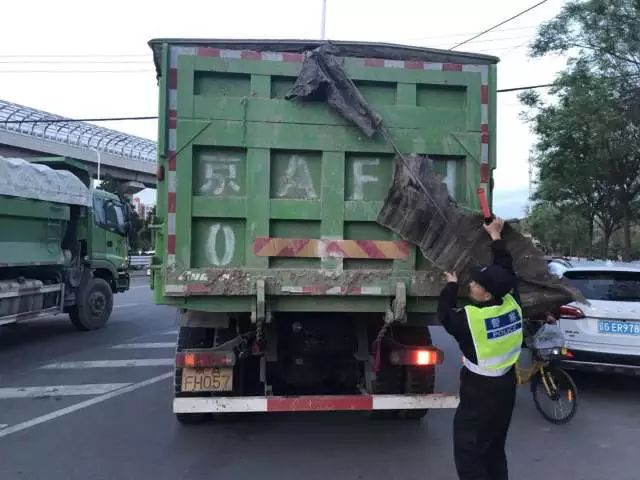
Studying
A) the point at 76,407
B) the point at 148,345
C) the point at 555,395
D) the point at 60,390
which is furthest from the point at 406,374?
the point at 148,345

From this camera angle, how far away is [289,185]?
4293 mm

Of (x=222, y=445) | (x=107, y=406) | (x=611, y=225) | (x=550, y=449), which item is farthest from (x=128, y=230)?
(x=611, y=225)

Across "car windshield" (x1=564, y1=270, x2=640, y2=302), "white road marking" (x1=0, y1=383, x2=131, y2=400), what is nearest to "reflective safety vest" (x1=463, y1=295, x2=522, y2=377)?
"car windshield" (x1=564, y1=270, x2=640, y2=302)

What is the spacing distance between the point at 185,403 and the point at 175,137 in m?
1.88

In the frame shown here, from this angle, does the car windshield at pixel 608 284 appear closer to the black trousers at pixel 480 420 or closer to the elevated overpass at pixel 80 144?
the black trousers at pixel 480 420

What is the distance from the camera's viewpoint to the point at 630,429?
5441 millimetres

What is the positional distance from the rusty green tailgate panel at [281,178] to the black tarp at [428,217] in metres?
0.11

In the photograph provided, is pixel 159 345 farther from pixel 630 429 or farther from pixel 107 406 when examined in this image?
pixel 630 429

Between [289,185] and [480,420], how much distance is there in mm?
2053

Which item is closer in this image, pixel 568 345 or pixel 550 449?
pixel 550 449

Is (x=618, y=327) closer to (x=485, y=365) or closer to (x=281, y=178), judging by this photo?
(x=485, y=365)

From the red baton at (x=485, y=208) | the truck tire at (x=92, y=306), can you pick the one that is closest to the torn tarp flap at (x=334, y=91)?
the red baton at (x=485, y=208)

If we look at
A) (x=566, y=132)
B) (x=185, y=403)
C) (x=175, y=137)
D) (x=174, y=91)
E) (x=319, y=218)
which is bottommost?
(x=185, y=403)

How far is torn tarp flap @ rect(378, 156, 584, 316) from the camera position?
160 inches
